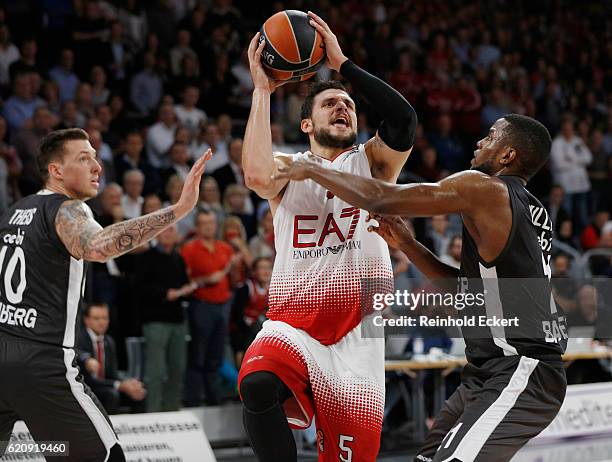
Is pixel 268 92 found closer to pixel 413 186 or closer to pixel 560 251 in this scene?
pixel 413 186

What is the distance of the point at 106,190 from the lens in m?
9.32

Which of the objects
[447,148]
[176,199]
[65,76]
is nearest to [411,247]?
[176,199]

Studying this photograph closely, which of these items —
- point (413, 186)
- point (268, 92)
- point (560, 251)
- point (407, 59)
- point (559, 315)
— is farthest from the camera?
point (407, 59)

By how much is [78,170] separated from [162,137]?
6.45 m

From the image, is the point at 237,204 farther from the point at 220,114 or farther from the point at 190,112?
the point at 220,114

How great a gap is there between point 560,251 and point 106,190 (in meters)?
6.60

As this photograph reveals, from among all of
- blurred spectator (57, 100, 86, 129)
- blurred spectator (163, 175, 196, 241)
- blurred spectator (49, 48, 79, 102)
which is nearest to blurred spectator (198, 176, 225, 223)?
blurred spectator (163, 175, 196, 241)

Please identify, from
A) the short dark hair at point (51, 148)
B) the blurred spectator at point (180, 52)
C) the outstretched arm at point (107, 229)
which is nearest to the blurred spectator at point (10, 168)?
the blurred spectator at point (180, 52)

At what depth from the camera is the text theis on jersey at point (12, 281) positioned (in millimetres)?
4688

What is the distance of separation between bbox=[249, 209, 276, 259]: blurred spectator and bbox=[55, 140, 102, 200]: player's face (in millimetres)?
5031

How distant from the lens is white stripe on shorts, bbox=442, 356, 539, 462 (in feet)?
13.4

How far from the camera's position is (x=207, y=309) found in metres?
9.44

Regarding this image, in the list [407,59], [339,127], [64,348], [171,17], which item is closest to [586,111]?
[407,59]

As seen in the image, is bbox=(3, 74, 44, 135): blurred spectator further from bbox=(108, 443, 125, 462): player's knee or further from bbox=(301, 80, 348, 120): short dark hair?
bbox=(108, 443, 125, 462): player's knee
